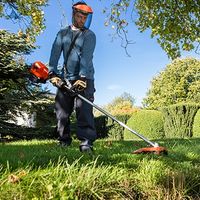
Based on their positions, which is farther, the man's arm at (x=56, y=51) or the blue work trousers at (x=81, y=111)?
the man's arm at (x=56, y=51)

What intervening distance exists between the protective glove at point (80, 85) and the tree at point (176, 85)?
44.6m

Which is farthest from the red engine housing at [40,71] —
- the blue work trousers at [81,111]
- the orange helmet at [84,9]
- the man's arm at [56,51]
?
the orange helmet at [84,9]

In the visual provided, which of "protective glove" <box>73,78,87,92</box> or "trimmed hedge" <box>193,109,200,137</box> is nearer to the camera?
"protective glove" <box>73,78,87,92</box>

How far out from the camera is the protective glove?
5.62m

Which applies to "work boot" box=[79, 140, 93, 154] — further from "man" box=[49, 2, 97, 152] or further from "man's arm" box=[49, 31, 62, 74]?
"man's arm" box=[49, 31, 62, 74]

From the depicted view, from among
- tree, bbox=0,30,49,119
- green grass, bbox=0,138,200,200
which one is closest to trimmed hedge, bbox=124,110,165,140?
tree, bbox=0,30,49,119

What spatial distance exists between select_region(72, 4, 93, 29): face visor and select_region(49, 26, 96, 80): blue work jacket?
112mm

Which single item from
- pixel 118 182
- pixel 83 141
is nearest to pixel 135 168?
pixel 118 182

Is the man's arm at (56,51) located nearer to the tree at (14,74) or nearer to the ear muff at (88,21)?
the ear muff at (88,21)

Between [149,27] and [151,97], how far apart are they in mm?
39868

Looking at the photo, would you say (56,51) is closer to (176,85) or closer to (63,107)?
(63,107)

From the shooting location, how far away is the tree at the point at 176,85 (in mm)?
50438

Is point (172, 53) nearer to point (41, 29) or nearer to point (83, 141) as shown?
point (41, 29)

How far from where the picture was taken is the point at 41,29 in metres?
12.8
